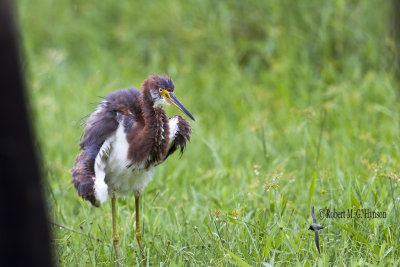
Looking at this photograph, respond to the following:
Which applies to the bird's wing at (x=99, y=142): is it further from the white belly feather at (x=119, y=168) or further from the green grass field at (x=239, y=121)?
the green grass field at (x=239, y=121)

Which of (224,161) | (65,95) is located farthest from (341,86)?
(65,95)

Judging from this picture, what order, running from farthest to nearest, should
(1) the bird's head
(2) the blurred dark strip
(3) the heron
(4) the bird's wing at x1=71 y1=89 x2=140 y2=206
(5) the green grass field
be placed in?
(5) the green grass field → (1) the bird's head → (3) the heron → (4) the bird's wing at x1=71 y1=89 x2=140 y2=206 → (2) the blurred dark strip

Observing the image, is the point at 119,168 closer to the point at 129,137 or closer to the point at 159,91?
the point at 129,137

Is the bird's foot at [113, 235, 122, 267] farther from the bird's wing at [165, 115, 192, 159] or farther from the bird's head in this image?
the bird's head

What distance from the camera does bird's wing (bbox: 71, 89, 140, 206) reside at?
111 inches

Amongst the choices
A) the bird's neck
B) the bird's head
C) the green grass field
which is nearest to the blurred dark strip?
the green grass field

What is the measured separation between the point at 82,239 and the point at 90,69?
13.0 ft

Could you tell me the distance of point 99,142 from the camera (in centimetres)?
303

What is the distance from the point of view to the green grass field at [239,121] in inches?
129

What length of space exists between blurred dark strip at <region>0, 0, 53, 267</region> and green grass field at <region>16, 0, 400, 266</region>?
43 cm

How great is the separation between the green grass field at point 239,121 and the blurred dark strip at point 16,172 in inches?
16.8

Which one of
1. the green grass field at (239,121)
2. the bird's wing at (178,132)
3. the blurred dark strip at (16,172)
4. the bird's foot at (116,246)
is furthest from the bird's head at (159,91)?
the blurred dark strip at (16,172)

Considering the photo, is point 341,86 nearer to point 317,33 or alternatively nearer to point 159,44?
point 317,33

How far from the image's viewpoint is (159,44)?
279 inches
